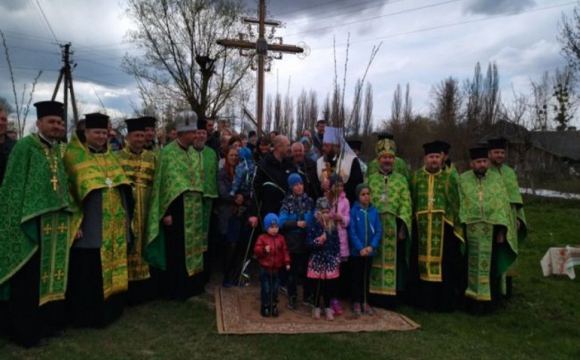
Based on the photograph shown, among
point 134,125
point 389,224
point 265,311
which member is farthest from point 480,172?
point 134,125

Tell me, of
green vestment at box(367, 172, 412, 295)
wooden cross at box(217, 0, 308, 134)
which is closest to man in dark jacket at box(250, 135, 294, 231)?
green vestment at box(367, 172, 412, 295)

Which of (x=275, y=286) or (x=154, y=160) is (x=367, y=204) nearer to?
(x=275, y=286)

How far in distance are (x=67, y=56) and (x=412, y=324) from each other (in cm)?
2119

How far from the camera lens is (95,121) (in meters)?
4.88

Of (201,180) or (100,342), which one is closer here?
(100,342)

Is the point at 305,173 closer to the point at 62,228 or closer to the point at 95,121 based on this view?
the point at 95,121

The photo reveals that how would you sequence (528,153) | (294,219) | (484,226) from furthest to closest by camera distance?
(528,153) → (484,226) → (294,219)

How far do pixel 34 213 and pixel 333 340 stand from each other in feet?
10.2

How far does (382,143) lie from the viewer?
599cm

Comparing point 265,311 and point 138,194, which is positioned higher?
point 138,194

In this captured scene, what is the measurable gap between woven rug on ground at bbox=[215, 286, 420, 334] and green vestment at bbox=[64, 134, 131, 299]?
123cm

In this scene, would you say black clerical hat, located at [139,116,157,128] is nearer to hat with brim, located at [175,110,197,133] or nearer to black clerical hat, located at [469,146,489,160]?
hat with brim, located at [175,110,197,133]

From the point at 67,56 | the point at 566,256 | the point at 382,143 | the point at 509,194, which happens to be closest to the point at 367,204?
the point at 382,143

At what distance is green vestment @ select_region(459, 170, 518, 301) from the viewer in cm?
585
